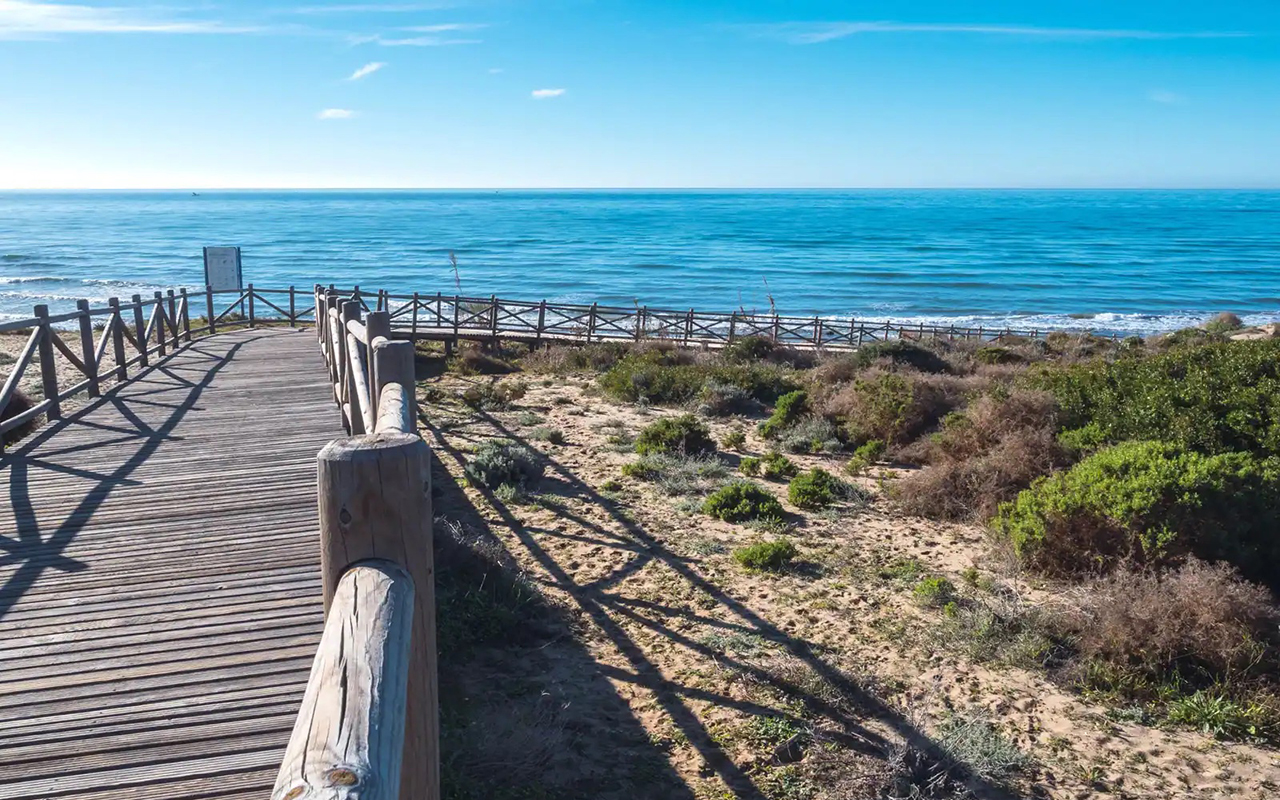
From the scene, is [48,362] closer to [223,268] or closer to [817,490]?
[817,490]

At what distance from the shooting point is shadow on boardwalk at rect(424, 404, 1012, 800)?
211 inches

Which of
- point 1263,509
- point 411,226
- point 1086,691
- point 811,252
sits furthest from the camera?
point 411,226

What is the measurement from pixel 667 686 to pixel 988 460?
18.3 ft

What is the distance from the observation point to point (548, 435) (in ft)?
44.3

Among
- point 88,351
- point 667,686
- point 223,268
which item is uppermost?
point 223,268

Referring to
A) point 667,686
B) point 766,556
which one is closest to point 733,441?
point 766,556

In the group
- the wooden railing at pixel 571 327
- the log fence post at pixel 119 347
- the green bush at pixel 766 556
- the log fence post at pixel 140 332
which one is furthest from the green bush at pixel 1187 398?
the wooden railing at pixel 571 327

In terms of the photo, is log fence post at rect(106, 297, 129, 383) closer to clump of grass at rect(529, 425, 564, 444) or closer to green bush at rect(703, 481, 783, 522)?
clump of grass at rect(529, 425, 564, 444)

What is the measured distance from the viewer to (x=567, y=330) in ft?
85.3

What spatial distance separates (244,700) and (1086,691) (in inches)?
216

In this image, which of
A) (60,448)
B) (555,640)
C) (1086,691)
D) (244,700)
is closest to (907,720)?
(1086,691)

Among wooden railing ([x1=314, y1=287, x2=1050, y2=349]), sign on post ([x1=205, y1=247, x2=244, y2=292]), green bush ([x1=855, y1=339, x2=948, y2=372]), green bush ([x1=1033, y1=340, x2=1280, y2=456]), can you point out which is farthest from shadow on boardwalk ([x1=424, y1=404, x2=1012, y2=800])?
sign on post ([x1=205, y1=247, x2=244, y2=292])

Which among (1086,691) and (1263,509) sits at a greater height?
(1263,509)

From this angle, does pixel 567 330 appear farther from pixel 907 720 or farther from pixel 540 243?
pixel 540 243
